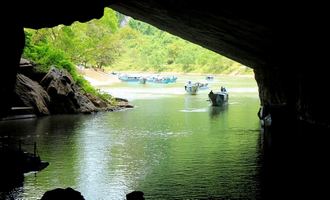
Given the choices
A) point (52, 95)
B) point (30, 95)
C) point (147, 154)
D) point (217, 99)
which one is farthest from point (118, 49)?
point (147, 154)

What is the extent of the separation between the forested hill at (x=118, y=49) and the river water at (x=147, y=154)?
13591mm

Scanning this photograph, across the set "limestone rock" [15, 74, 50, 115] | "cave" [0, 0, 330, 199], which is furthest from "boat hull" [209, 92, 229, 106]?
"limestone rock" [15, 74, 50, 115]

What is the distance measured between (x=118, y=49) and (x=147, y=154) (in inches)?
2079

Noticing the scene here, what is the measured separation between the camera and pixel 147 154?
25.6m

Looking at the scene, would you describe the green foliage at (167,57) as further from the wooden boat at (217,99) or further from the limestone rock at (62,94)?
the limestone rock at (62,94)

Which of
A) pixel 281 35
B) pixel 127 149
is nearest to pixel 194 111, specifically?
pixel 127 149

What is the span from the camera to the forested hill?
54719 mm

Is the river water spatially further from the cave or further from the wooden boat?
the wooden boat

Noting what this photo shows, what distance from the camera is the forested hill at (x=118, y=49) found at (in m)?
54.7

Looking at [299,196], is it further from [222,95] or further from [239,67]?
[239,67]

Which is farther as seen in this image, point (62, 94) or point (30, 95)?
point (62, 94)

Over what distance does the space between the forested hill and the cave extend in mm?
22594

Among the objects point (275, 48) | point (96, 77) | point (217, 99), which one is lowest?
point (217, 99)

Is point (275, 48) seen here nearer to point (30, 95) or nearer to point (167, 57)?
point (30, 95)
